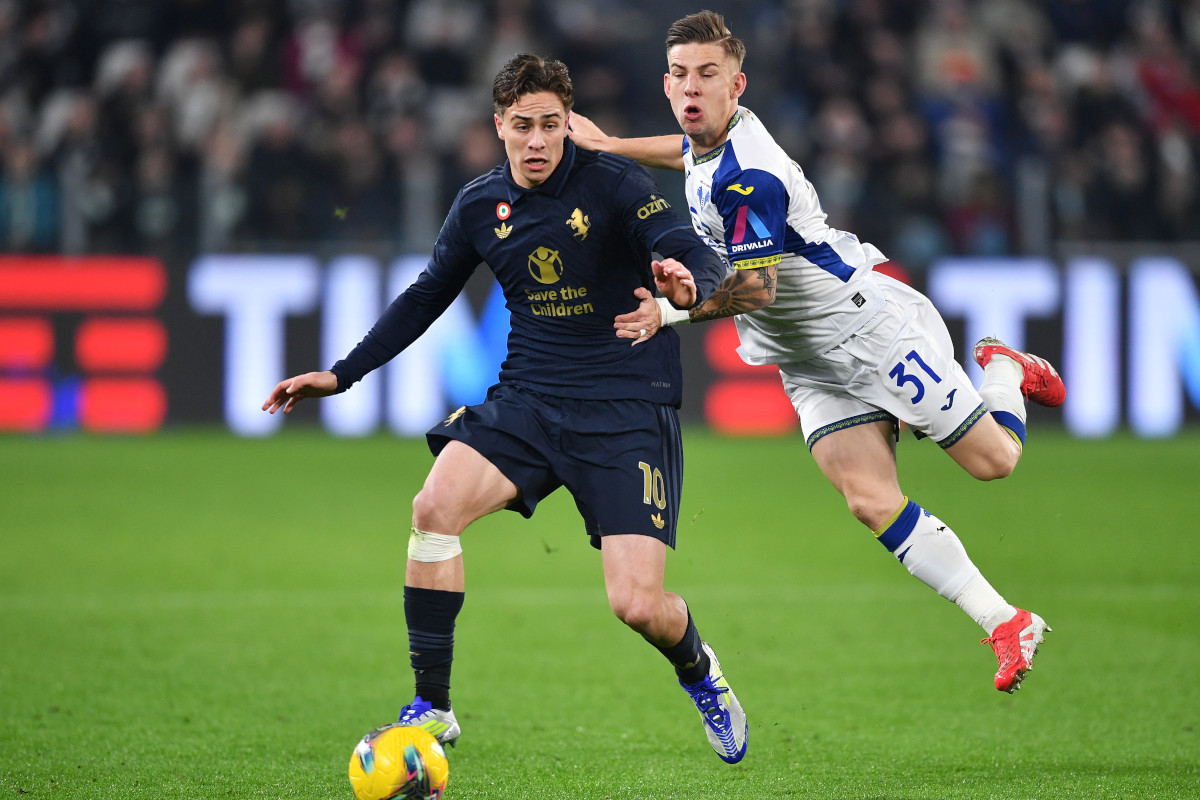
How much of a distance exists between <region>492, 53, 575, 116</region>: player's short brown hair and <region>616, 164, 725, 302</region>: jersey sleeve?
37cm

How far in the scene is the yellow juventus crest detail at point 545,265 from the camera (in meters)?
→ 4.84

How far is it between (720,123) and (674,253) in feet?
1.80

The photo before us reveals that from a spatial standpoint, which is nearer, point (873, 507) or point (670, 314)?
point (670, 314)

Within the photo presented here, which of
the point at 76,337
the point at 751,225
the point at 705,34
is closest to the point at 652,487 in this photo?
the point at 751,225

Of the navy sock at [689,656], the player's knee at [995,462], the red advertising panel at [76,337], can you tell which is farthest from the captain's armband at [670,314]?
the red advertising panel at [76,337]

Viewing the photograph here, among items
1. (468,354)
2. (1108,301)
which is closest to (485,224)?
(468,354)

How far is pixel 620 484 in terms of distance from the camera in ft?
15.7

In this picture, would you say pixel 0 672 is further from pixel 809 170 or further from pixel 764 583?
pixel 809 170

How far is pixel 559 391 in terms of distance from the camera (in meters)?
4.89

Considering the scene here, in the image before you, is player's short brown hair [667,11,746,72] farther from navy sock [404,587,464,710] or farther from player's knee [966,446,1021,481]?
navy sock [404,587,464,710]

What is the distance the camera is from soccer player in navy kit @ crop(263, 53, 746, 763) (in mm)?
4672

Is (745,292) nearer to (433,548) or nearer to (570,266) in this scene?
(570,266)

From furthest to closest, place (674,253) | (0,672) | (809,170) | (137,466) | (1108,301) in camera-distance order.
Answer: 1. (809,170)
2. (1108,301)
3. (137,466)
4. (0,672)
5. (674,253)

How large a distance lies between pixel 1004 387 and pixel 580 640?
2.66 metres
